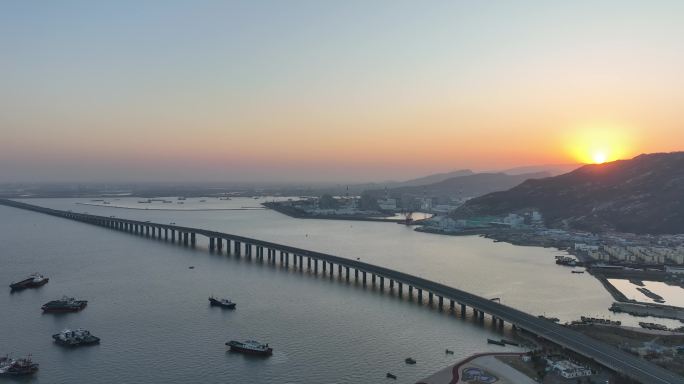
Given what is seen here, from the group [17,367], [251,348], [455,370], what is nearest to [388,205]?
[251,348]

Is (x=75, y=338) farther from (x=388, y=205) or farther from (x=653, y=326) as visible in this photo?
(x=388, y=205)

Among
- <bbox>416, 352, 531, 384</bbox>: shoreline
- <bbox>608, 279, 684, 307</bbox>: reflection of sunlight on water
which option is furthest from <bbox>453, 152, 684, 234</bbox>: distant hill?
<bbox>416, 352, 531, 384</bbox>: shoreline

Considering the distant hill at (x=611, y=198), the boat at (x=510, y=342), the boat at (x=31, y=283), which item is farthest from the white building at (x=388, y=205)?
the boat at (x=510, y=342)

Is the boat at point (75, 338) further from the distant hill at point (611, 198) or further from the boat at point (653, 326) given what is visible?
the distant hill at point (611, 198)

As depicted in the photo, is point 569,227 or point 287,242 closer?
point 287,242

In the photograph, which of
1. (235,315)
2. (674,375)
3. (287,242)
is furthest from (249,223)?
(674,375)

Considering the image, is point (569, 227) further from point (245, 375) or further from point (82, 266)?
point (245, 375)
